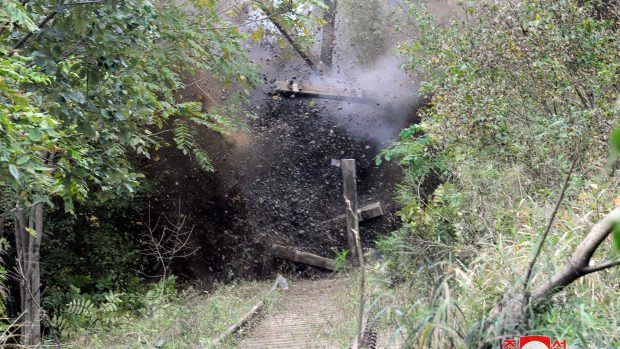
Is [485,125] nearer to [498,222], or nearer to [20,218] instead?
[498,222]

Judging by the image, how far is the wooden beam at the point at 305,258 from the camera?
13930 millimetres

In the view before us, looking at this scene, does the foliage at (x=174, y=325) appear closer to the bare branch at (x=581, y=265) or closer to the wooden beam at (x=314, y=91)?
the bare branch at (x=581, y=265)

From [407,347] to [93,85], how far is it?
3.81 m

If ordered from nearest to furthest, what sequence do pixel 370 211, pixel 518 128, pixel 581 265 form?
pixel 581 265 → pixel 518 128 → pixel 370 211

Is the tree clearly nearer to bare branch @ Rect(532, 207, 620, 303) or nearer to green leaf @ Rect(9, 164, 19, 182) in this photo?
green leaf @ Rect(9, 164, 19, 182)

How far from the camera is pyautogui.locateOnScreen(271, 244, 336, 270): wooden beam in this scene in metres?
13.9

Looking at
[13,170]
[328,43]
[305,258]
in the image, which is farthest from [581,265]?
[328,43]

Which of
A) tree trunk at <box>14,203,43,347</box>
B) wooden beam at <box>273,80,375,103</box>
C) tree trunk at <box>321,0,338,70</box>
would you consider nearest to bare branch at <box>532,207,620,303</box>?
tree trunk at <box>14,203,43,347</box>

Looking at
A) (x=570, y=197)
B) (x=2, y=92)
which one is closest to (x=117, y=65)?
(x=2, y=92)

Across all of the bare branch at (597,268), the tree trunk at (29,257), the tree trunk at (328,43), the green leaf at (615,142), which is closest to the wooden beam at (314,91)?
the tree trunk at (328,43)

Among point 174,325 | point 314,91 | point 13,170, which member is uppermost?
point 314,91

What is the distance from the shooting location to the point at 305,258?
1400 cm

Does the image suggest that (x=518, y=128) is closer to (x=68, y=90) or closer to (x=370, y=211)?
(x=68, y=90)

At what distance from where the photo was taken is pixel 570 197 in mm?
6555
